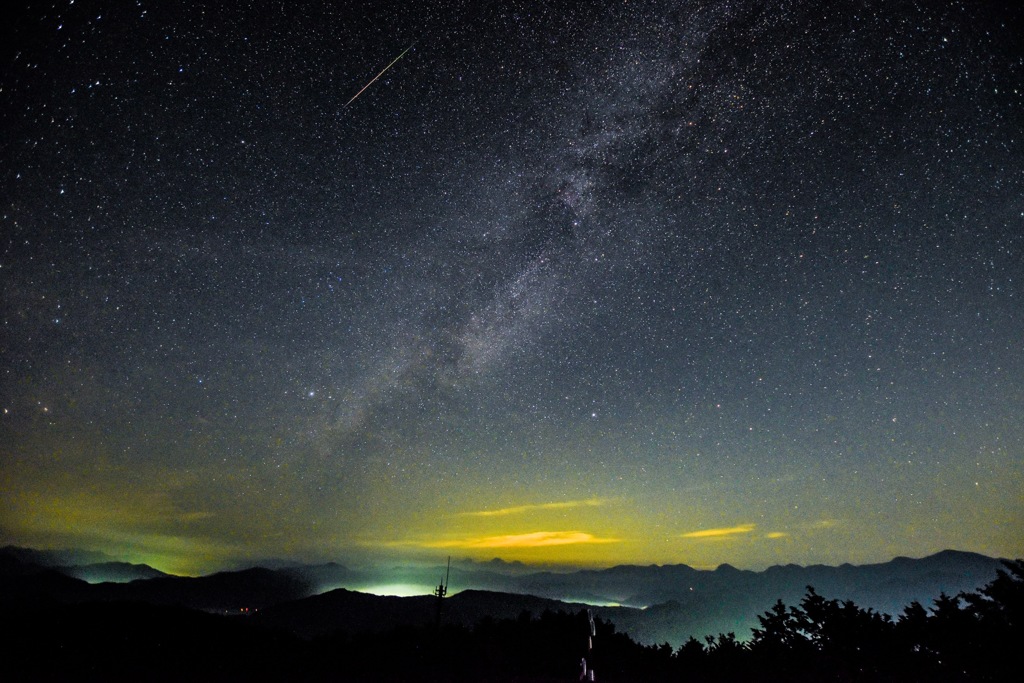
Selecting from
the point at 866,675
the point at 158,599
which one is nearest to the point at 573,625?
the point at 866,675

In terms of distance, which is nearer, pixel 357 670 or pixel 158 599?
pixel 357 670

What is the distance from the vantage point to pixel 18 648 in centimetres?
1692

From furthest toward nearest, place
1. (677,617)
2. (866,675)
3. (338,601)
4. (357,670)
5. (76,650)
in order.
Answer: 1. (677,617)
2. (338,601)
3. (76,650)
4. (357,670)
5. (866,675)

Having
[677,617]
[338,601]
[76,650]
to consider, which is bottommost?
[677,617]

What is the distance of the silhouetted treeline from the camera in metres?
13.8

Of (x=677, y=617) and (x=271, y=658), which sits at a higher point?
(x=271, y=658)

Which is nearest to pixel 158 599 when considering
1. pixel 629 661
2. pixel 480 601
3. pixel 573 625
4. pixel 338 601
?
pixel 338 601

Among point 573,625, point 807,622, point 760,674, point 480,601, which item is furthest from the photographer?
point 480,601

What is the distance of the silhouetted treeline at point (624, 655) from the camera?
13.8 m

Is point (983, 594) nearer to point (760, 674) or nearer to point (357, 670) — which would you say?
point (760, 674)

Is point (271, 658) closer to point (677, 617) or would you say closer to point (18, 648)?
point (18, 648)

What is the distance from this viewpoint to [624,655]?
18359 mm

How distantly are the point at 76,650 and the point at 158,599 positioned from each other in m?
226

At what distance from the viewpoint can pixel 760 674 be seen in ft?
44.5
